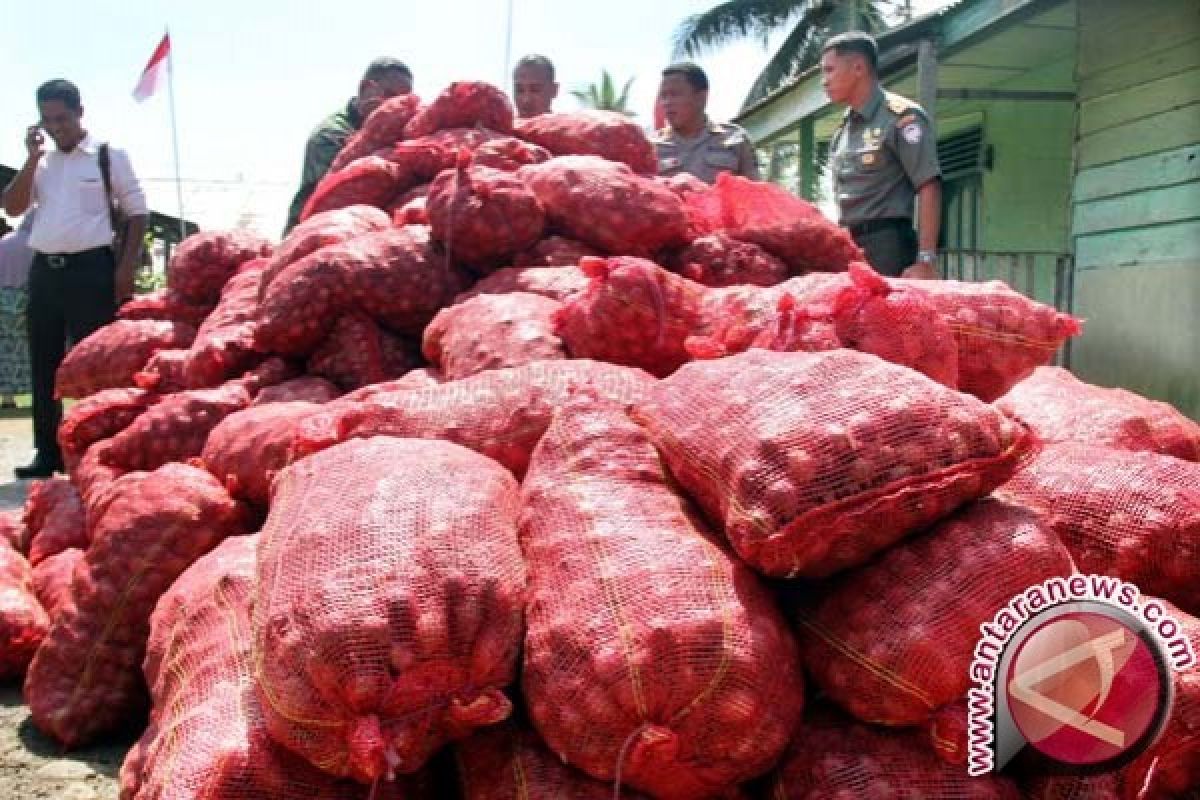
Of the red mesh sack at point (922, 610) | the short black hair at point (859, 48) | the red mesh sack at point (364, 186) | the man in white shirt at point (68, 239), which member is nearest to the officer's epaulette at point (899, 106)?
the short black hair at point (859, 48)

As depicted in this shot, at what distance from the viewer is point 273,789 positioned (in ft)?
6.29

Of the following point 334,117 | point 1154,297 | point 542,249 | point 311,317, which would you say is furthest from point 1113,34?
point 311,317

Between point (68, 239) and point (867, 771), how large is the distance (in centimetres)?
621

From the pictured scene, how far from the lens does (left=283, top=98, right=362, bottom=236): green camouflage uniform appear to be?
641cm

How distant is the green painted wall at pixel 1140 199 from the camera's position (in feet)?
24.0

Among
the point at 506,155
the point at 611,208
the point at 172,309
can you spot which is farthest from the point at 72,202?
the point at 611,208

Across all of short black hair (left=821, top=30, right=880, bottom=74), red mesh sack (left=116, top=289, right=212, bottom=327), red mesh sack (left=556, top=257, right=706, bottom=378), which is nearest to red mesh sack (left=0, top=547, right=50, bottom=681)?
red mesh sack (left=116, top=289, right=212, bottom=327)

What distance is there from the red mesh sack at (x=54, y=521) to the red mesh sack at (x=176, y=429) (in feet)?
1.24

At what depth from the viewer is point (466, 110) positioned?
4852mm

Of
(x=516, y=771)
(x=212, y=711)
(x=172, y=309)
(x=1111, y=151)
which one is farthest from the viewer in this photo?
(x=1111, y=151)

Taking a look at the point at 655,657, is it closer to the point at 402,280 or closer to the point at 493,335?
the point at 493,335

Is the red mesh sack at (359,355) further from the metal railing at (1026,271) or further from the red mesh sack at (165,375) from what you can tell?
the metal railing at (1026,271)

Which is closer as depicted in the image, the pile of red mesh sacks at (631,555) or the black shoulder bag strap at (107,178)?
the pile of red mesh sacks at (631,555)

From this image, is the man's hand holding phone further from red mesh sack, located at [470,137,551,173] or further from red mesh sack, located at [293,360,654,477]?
red mesh sack, located at [293,360,654,477]
